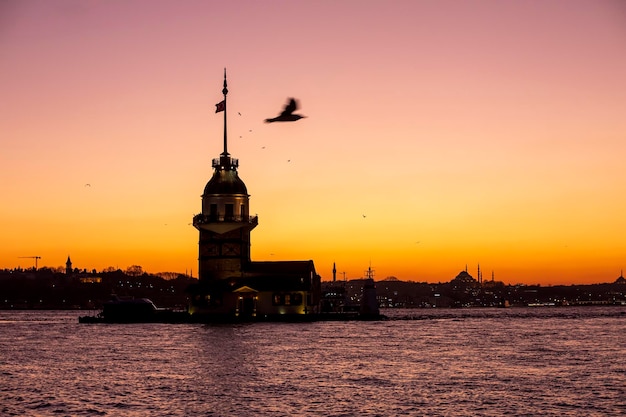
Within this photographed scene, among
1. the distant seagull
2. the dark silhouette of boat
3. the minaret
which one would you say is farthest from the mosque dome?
the distant seagull

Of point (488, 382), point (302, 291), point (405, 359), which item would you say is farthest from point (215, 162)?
point (488, 382)

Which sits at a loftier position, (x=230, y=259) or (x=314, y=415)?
(x=230, y=259)

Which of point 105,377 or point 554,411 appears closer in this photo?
point 554,411

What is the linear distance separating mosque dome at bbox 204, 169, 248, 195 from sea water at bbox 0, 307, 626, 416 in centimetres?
2996

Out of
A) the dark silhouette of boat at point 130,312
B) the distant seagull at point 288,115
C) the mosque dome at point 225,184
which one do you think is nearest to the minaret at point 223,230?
the mosque dome at point 225,184

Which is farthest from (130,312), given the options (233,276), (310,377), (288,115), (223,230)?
(288,115)

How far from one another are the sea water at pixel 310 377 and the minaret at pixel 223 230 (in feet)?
83.7

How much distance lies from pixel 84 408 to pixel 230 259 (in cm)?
7190

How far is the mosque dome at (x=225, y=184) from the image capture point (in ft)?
378

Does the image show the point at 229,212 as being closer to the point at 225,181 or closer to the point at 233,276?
the point at 225,181

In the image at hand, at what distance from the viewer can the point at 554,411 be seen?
40969mm

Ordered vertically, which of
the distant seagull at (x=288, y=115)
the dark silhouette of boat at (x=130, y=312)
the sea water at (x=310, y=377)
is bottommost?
the sea water at (x=310, y=377)

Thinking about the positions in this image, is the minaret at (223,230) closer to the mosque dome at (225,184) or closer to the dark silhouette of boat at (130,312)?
the mosque dome at (225,184)

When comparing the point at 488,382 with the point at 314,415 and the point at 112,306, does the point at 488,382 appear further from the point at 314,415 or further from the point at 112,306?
the point at 112,306
